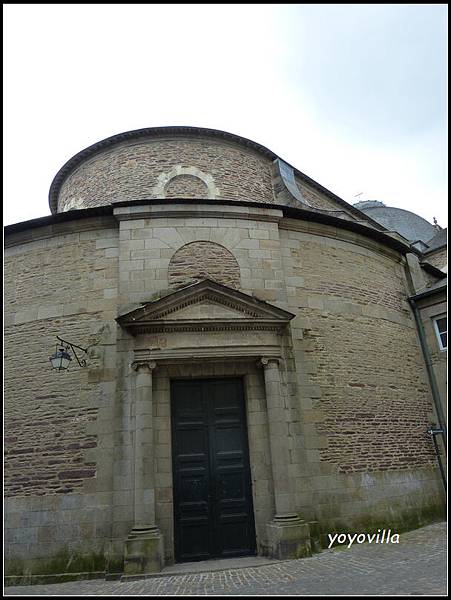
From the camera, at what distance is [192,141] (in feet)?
43.9

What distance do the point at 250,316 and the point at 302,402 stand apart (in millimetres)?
2006

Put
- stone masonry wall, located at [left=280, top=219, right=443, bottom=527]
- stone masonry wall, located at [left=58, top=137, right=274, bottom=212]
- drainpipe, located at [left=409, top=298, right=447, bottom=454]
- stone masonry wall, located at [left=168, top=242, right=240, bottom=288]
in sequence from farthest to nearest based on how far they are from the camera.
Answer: stone masonry wall, located at [left=58, top=137, right=274, bottom=212] < drainpipe, located at [left=409, top=298, right=447, bottom=454] < stone masonry wall, located at [left=168, top=242, right=240, bottom=288] < stone masonry wall, located at [left=280, top=219, right=443, bottom=527]

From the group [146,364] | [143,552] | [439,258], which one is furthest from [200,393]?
[439,258]

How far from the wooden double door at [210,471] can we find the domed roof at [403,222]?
1986 cm

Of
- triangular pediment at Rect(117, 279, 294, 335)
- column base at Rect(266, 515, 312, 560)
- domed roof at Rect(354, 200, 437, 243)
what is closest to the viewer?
column base at Rect(266, 515, 312, 560)

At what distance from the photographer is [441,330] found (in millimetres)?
11344

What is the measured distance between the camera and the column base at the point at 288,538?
7.02 meters

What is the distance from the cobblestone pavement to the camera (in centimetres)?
521

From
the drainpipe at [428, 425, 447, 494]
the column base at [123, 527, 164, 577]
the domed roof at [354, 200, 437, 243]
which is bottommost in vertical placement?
→ the column base at [123, 527, 164, 577]

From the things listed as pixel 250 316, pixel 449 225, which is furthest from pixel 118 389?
pixel 449 225

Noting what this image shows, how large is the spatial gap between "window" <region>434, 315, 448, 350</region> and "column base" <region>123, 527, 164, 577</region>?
8472mm

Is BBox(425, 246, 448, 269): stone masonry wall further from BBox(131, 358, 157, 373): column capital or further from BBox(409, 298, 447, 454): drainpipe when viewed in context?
BBox(131, 358, 157, 373): column capital

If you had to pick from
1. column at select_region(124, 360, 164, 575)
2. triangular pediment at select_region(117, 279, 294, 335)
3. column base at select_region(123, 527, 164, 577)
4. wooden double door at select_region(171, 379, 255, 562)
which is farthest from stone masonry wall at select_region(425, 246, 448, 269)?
column base at select_region(123, 527, 164, 577)

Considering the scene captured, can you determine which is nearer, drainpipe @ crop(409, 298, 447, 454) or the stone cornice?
the stone cornice
